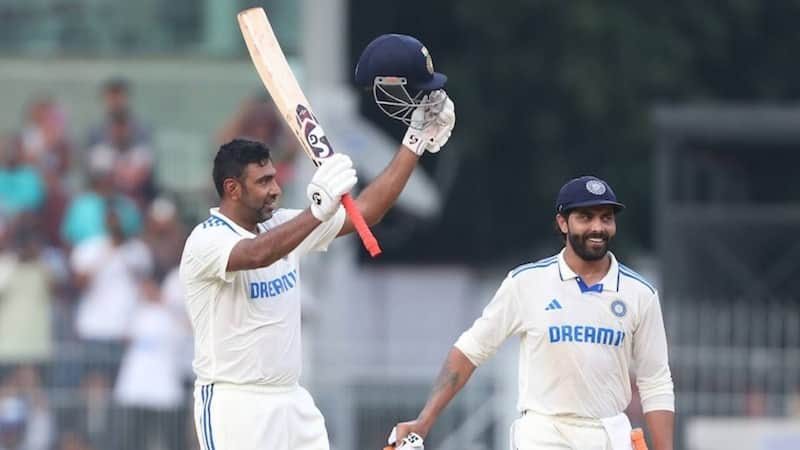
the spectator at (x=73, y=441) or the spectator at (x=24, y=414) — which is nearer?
the spectator at (x=24, y=414)

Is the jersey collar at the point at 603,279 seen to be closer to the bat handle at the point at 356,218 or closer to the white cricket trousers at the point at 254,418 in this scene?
the bat handle at the point at 356,218

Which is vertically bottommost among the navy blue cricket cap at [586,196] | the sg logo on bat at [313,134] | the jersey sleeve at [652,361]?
the jersey sleeve at [652,361]

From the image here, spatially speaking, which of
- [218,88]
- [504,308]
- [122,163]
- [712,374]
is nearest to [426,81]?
[504,308]

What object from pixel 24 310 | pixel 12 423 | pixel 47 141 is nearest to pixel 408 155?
pixel 12 423

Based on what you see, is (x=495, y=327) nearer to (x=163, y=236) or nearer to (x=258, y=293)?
(x=258, y=293)

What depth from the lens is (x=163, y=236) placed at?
17594 millimetres

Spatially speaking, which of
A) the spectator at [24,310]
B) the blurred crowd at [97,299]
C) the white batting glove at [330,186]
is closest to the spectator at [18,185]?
the blurred crowd at [97,299]

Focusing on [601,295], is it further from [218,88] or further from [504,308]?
[218,88]

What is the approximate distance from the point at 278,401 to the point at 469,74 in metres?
16.8

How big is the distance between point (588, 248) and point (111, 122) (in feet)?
31.5

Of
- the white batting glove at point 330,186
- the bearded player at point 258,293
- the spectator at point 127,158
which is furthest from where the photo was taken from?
the spectator at point 127,158

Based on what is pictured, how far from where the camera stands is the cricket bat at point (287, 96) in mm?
8867

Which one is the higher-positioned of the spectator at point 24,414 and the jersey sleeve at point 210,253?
the jersey sleeve at point 210,253

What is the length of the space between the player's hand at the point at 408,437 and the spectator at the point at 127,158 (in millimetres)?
8837
